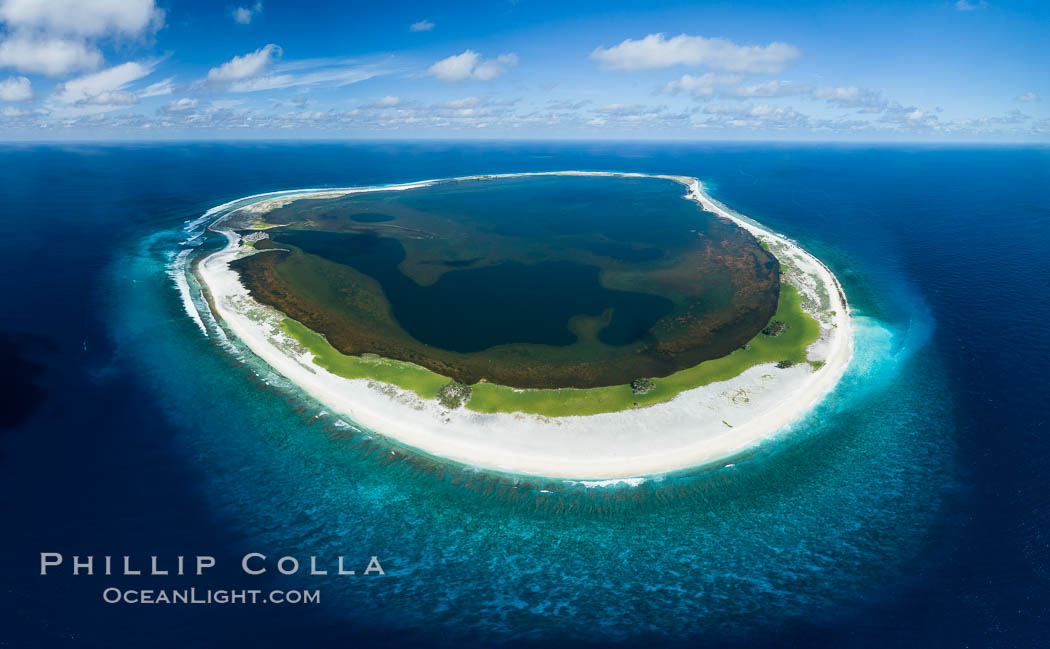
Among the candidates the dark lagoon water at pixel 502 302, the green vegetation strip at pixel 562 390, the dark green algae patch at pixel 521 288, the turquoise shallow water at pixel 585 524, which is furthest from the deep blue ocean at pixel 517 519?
the dark lagoon water at pixel 502 302

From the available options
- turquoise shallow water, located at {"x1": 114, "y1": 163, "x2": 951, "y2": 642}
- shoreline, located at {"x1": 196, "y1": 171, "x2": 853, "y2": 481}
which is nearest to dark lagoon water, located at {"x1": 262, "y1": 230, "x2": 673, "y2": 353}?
shoreline, located at {"x1": 196, "y1": 171, "x2": 853, "y2": 481}

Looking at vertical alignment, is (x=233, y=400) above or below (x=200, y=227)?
below

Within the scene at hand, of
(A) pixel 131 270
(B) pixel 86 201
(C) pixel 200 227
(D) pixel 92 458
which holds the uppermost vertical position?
(B) pixel 86 201

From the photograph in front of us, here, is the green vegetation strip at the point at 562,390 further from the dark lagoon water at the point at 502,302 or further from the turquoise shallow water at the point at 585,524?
the dark lagoon water at the point at 502,302

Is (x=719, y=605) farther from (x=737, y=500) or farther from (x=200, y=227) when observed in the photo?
(x=200, y=227)

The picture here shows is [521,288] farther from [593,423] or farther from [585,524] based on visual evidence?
[585,524]

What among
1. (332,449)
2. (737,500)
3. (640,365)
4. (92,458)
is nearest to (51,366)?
(92,458)

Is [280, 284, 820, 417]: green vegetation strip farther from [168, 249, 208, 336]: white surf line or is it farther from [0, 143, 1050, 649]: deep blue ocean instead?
[168, 249, 208, 336]: white surf line
